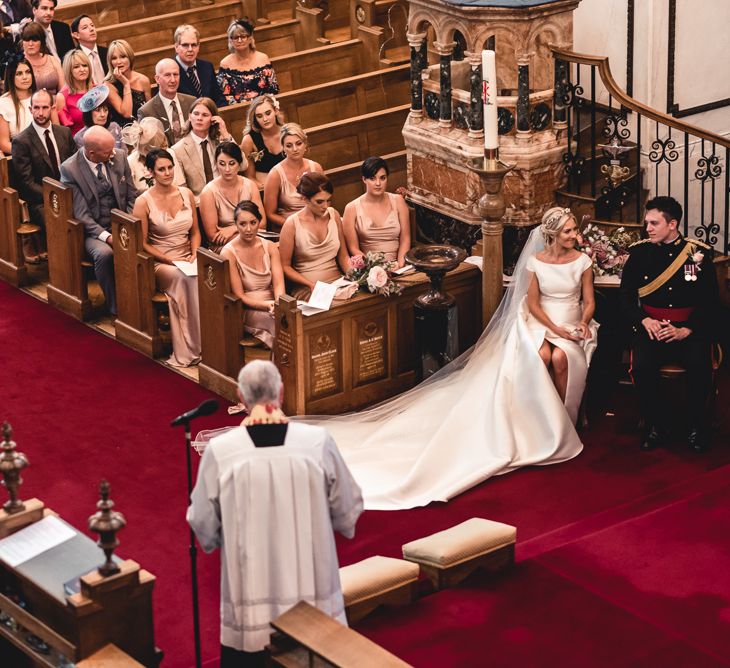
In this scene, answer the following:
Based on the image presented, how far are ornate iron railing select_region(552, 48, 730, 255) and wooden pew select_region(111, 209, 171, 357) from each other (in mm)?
2556

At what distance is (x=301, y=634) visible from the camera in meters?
4.66

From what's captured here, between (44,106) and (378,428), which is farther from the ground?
(44,106)

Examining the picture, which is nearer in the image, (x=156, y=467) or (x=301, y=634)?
(x=301, y=634)

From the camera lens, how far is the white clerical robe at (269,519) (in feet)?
16.0

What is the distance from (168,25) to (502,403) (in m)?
5.65

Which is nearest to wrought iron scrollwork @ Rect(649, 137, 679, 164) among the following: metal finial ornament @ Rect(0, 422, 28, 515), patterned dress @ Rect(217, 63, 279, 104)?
patterned dress @ Rect(217, 63, 279, 104)

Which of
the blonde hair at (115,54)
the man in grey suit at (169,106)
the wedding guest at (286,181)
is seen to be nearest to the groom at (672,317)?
the wedding guest at (286,181)

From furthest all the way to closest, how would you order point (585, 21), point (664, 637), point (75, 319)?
point (585, 21) < point (75, 319) < point (664, 637)

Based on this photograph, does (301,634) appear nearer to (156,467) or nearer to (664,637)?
(664,637)

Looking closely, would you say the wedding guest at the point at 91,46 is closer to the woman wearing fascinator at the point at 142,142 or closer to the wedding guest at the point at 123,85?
the wedding guest at the point at 123,85

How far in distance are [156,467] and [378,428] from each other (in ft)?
3.85

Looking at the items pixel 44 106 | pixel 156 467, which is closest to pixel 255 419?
pixel 156 467

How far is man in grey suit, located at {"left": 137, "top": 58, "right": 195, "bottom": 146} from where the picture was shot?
966 centimetres

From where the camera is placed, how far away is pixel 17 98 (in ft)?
32.9
